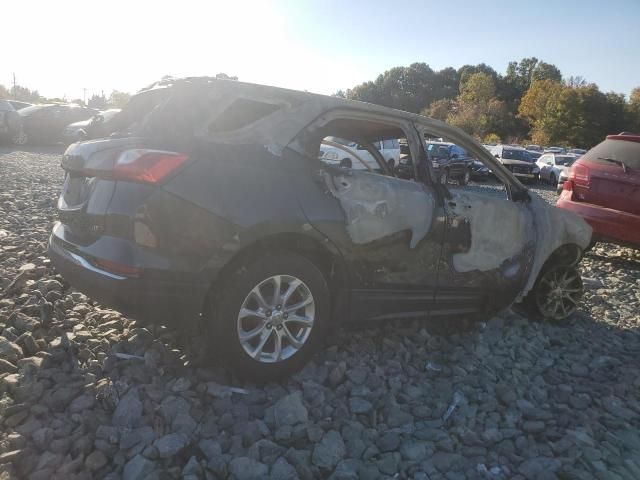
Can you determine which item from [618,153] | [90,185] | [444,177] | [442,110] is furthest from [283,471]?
[442,110]

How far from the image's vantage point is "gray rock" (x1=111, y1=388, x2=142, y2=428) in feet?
8.11

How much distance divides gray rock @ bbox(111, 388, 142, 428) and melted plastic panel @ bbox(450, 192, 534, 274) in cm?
227

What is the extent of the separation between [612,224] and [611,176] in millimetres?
618

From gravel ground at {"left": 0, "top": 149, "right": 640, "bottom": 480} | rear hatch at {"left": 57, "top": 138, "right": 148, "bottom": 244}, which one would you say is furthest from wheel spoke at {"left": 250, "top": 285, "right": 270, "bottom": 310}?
rear hatch at {"left": 57, "top": 138, "right": 148, "bottom": 244}

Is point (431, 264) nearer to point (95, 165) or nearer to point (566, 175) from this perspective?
point (95, 165)

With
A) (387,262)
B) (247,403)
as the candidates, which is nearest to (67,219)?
(247,403)

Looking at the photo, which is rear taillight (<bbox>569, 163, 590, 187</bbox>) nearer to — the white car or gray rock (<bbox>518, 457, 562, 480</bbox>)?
the white car

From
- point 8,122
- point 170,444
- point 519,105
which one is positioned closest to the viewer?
point 170,444

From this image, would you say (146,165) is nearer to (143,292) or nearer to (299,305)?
(143,292)

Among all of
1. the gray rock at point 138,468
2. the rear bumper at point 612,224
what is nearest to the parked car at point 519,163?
the rear bumper at point 612,224

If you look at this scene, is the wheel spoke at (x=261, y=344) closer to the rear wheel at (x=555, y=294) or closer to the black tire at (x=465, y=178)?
the black tire at (x=465, y=178)

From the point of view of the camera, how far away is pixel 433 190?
3377mm

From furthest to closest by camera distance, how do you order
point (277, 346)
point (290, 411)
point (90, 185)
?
point (277, 346) → point (90, 185) → point (290, 411)

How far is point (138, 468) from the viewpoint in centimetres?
214
